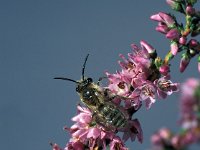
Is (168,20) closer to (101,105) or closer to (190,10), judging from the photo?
(190,10)

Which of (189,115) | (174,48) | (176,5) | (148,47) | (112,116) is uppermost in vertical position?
(176,5)

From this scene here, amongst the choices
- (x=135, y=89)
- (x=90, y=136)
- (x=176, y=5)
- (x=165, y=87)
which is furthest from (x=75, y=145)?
(x=176, y=5)

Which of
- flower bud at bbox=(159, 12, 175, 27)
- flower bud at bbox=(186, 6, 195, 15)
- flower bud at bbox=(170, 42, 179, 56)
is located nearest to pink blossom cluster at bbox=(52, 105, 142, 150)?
flower bud at bbox=(170, 42, 179, 56)

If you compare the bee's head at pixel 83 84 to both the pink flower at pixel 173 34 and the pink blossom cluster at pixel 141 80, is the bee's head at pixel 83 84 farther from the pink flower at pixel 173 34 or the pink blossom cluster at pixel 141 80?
the pink flower at pixel 173 34

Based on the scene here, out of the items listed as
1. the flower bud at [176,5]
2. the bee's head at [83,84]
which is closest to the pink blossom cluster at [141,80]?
the flower bud at [176,5]

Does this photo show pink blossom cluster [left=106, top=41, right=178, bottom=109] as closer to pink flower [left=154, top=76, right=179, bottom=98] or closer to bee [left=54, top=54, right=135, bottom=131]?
pink flower [left=154, top=76, right=179, bottom=98]

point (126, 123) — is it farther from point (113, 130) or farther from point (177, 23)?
point (177, 23)
